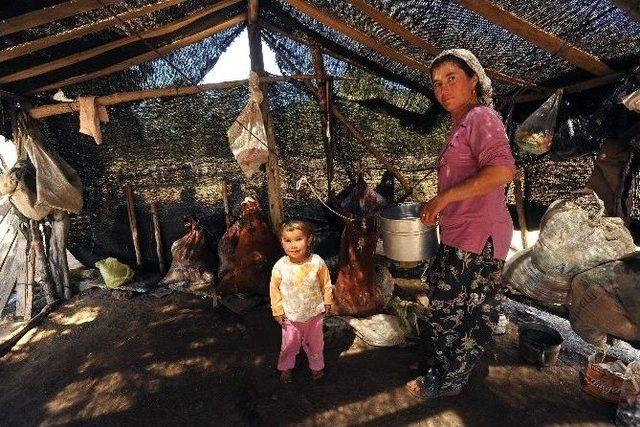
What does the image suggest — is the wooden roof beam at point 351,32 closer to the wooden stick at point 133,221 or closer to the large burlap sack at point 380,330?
the large burlap sack at point 380,330

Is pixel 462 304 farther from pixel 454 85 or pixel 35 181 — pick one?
pixel 35 181

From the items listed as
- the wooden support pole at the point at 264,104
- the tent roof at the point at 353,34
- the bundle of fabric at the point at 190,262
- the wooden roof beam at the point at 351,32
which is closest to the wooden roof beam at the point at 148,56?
the tent roof at the point at 353,34

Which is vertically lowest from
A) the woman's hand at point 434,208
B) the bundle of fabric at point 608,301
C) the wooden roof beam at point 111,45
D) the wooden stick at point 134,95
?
the bundle of fabric at point 608,301

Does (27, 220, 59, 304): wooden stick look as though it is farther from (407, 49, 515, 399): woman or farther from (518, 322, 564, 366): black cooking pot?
(518, 322, 564, 366): black cooking pot

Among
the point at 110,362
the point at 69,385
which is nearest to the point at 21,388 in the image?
the point at 69,385

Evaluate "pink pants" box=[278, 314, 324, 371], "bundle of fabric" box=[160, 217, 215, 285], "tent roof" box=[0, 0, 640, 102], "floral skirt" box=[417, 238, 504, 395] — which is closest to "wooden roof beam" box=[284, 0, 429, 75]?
"tent roof" box=[0, 0, 640, 102]

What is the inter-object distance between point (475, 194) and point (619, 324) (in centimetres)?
173

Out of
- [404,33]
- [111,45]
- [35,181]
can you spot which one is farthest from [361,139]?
[35,181]

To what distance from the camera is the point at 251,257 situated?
15.3ft

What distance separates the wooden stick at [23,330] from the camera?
13.0ft

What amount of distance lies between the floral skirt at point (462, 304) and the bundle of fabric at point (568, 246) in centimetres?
87

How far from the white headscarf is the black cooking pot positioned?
2351 millimetres

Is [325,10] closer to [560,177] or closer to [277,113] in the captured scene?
[277,113]

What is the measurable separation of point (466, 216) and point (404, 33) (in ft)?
6.33
